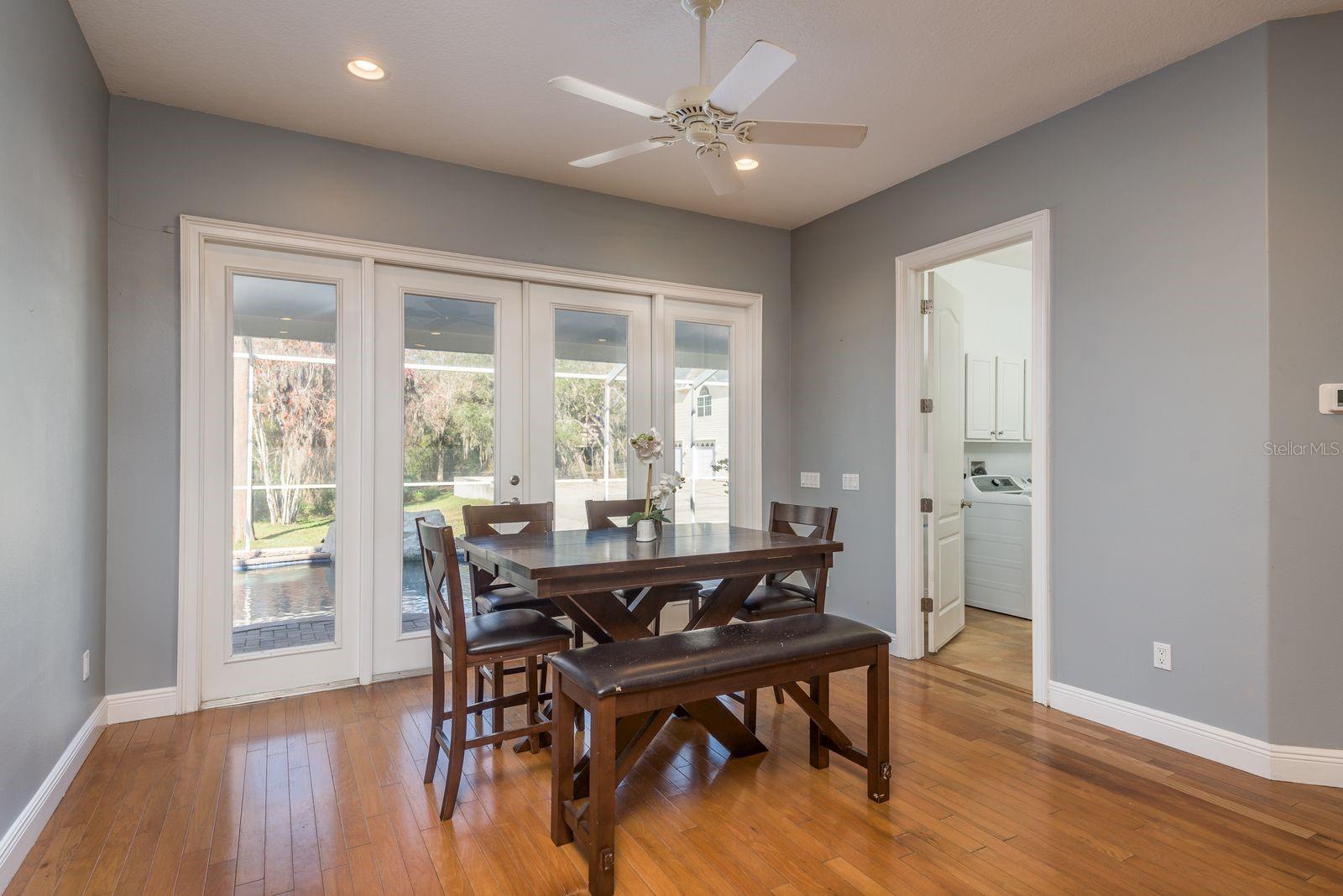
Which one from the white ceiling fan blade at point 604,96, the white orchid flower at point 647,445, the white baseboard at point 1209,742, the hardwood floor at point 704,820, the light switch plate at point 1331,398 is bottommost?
the hardwood floor at point 704,820

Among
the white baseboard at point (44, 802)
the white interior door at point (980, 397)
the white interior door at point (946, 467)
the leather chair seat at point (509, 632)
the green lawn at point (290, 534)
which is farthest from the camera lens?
the white interior door at point (980, 397)

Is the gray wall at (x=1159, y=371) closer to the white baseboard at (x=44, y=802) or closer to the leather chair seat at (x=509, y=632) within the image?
the leather chair seat at (x=509, y=632)

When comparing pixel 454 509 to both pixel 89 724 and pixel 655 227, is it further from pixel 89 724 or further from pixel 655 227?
pixel 655 227

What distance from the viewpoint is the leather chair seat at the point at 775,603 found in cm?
316

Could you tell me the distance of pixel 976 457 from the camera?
606 centimetres

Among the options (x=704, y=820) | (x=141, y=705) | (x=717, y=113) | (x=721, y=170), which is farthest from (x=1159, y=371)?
(x=141, y=705)

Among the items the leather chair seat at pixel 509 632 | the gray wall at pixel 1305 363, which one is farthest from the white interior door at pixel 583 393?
the gray wall at pixel 1305 363

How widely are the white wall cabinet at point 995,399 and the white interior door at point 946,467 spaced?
1047 mm

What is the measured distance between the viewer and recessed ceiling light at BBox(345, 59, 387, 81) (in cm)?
284

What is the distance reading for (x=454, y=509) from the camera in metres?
3.94

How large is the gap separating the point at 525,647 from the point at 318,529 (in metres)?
1.77

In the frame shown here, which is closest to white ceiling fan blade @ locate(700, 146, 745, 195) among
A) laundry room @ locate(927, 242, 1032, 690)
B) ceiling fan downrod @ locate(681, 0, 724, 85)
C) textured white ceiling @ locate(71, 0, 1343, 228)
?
ceiling fan downrod @ locate(681, 0, 724, 85)

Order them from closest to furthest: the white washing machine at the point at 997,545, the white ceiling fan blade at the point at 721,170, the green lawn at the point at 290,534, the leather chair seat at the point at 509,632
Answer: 1. the leather chair seat at the point at 509,632
2. the white ceiling fan blade at the point at 721,170
3. the green lawn at the point at 290,534
4. the white washing machine at the point at 997,545

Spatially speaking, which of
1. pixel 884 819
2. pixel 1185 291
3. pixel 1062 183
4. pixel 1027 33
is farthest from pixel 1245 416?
pixel 884 819
